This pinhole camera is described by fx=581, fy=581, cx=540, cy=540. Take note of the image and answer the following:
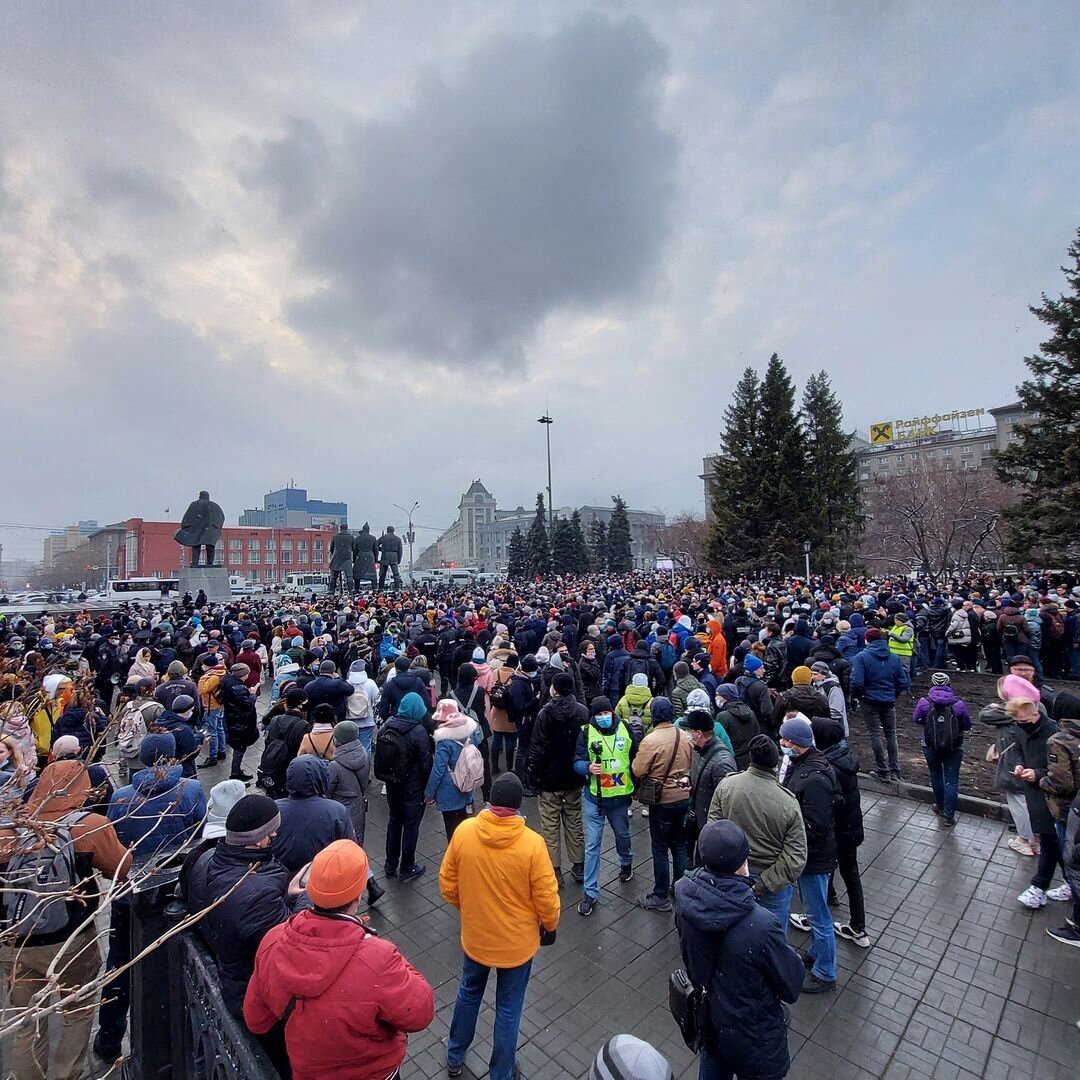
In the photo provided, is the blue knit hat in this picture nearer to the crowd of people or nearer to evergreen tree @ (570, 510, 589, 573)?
the crowd of people

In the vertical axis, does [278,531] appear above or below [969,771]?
above

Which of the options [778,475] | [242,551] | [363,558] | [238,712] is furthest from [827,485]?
[242,551]

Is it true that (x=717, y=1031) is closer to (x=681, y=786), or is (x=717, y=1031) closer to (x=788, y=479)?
Result: (x=681, y=786)

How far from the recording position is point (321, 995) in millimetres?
2270

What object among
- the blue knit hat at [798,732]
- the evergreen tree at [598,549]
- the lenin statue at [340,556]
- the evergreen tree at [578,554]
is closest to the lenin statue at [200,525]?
the lenin statue at [340,556]

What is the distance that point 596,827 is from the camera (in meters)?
5.33

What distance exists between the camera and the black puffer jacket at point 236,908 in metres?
2.85

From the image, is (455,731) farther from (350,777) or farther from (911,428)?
(911,428)

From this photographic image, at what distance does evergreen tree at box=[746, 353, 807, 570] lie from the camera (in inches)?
1288

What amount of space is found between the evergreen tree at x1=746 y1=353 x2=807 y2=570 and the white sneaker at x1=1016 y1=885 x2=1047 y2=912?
29053 millimetres

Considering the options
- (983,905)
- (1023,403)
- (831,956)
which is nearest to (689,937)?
(831,956)

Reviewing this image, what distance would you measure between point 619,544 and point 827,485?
101 feet

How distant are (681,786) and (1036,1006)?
8.55 ft

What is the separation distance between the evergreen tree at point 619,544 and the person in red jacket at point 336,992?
61.4 metres
